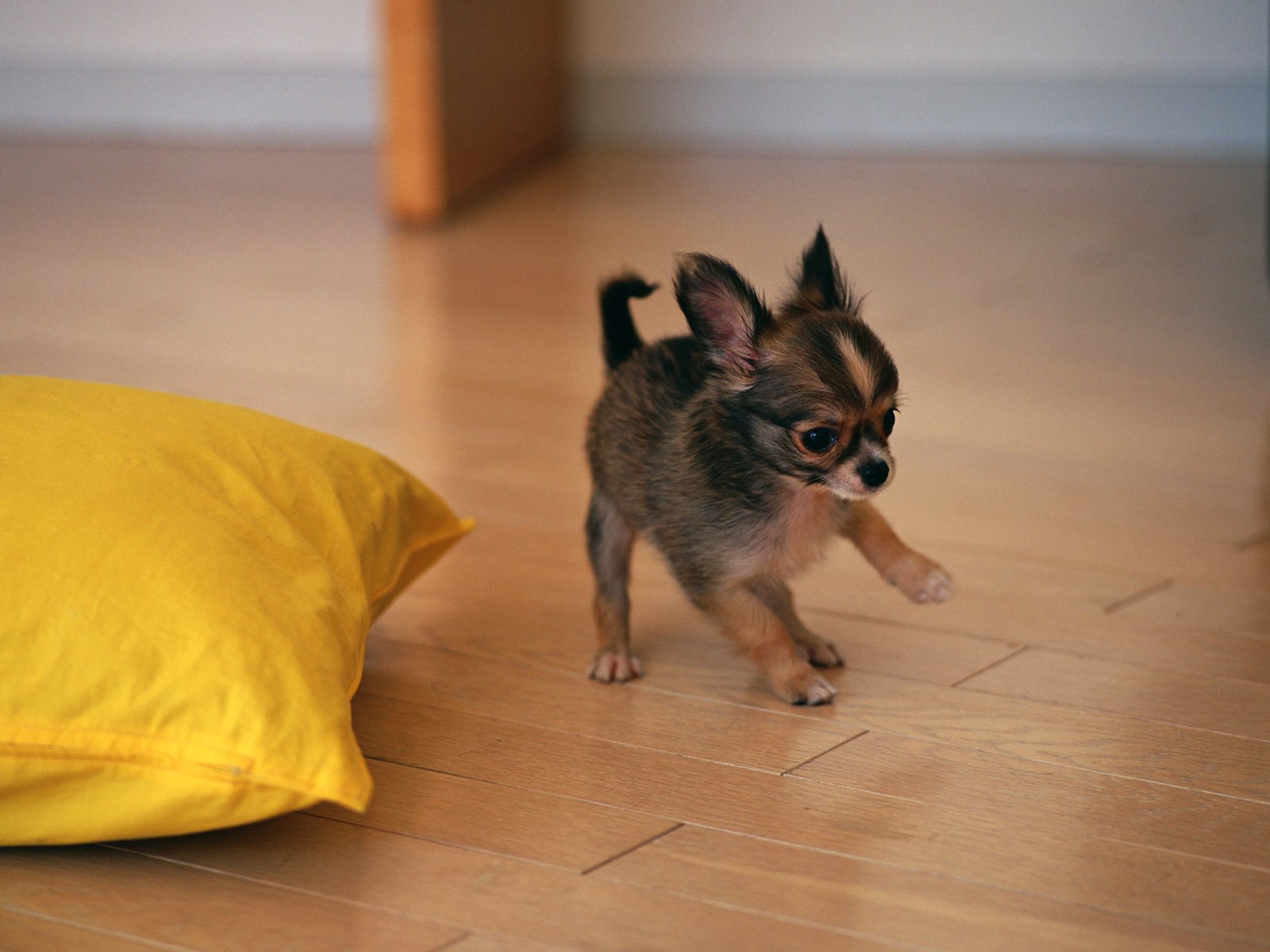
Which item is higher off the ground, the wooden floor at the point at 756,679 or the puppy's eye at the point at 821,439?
the puppy's eye at the point at 821,439

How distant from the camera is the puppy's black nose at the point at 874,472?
5.36 feet

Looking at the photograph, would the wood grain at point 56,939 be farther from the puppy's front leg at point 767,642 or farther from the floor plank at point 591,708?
the puppy's front leg at point 767,642

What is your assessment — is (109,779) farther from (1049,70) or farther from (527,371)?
(1049,70)

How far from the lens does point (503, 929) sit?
1.34 m

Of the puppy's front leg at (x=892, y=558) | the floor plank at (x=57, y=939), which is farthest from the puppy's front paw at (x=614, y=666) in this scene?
the floor plank at (x=57, y=939)

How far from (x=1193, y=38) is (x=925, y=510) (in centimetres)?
469

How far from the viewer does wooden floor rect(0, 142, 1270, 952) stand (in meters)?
1.39

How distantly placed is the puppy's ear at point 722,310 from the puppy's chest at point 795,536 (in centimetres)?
18

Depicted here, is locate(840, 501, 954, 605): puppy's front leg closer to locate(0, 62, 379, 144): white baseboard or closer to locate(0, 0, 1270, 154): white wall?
locate(0, 0, 1270, 154): white wall

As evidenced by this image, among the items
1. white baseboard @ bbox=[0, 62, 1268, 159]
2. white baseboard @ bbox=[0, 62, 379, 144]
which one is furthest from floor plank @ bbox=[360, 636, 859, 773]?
white baseboard @ bbox=[0, 62, 379, 144]

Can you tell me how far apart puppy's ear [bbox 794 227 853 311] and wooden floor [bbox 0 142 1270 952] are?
1.61 feet

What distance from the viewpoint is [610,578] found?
2.00 metres

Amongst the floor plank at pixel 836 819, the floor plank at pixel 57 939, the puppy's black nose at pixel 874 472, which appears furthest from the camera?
the puppy's black nose at pixel 874 472

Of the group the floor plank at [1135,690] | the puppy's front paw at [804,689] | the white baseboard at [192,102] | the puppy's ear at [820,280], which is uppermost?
the white baseboard at [192,102]
